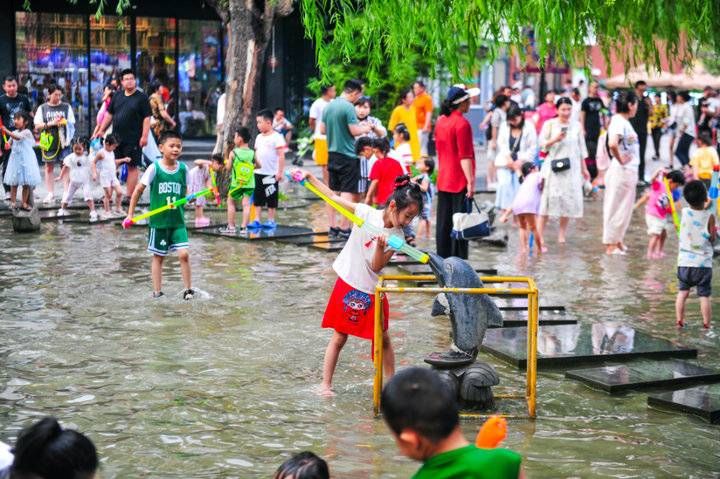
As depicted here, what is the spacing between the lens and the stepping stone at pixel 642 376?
26.8ft

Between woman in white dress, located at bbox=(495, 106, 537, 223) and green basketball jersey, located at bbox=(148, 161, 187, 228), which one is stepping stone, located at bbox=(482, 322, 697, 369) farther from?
woman in white dress, located at bbox=(495, 106, 537, 223)

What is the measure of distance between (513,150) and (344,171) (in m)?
2.30

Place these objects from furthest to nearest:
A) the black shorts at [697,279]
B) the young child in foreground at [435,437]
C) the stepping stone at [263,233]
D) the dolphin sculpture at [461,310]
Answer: the stepping stone at [263,233]
the black shorts at [697,279]
the dolphin sculpture at [461,310]
the young child in foreground at [435,437]

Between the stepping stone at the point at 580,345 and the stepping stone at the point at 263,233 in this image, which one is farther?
the stepping stone at the point at 263,233

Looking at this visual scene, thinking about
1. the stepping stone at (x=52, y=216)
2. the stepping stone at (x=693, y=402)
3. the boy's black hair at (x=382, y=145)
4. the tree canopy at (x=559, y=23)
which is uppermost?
the tree canopy at (x=559, y=23)

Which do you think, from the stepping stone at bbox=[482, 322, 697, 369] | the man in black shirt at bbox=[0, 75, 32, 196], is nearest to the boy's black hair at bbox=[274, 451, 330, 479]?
the stepping stone at bbox=[482, 322, 697, 369]

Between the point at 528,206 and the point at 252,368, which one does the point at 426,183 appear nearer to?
the point at 528,206

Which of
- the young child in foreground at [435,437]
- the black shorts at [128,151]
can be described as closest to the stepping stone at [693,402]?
the young child in foreground at [435,437]

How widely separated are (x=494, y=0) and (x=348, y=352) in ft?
9.85

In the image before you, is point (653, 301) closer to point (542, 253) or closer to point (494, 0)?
point (542, 253)

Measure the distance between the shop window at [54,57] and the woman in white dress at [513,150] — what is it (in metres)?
12.7

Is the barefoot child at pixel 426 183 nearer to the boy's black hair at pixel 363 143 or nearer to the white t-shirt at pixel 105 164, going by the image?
the boy's black hair at pixel 363 143

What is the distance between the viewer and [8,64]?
2470 centimetres

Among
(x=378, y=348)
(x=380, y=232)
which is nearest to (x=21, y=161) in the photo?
(x=380, y=232)
